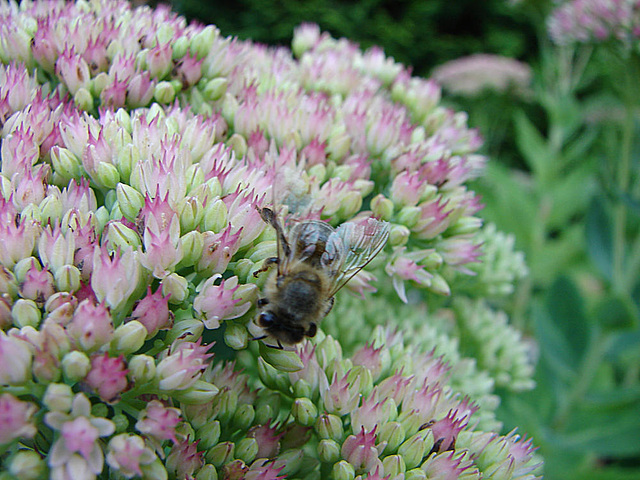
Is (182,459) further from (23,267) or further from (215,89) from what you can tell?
(215,89)

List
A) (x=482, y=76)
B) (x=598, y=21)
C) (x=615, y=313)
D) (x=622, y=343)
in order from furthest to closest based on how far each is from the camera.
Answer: (x=482, y=76) < (x=598, y=21) < (x=622, y=343) < (x=615, y=313)

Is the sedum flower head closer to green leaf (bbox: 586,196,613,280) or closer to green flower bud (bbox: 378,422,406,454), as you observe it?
green flower bud (bbox: 378,422,406,454)

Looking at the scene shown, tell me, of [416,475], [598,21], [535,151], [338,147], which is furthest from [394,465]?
[535,151]

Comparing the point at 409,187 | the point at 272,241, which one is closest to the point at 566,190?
the point at 409,187

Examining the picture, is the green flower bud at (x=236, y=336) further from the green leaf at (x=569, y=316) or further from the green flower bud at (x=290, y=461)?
the green leaf at (x=569, y=316)

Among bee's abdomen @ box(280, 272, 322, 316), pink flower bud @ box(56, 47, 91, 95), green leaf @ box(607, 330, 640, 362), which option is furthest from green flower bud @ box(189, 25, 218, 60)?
green leaf @ box(607, 330, 640, 362)

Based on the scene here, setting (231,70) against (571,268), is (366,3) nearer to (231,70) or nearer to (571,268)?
(571,268)
